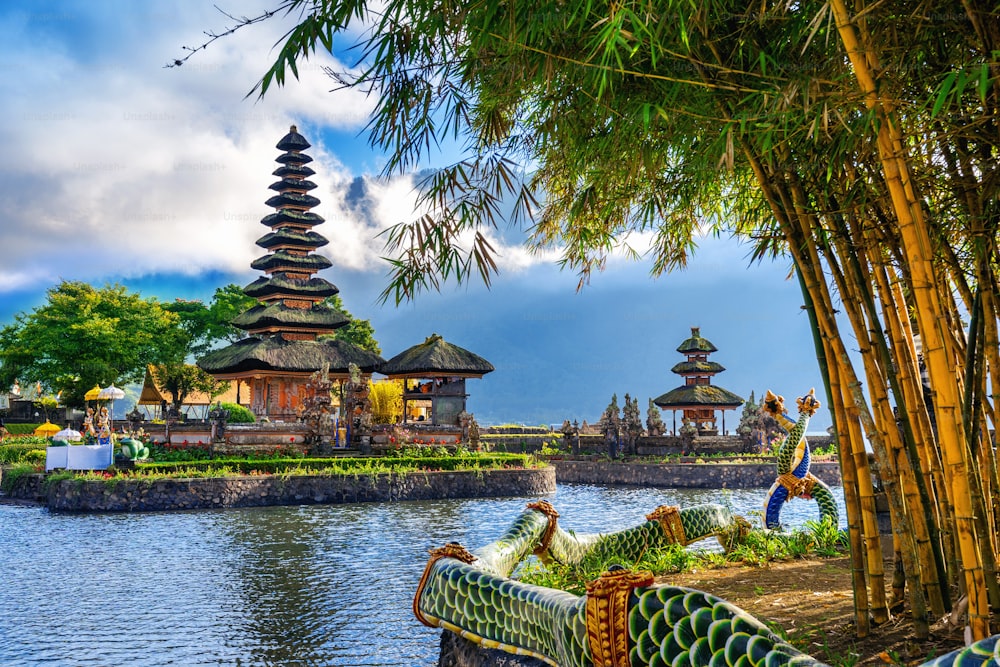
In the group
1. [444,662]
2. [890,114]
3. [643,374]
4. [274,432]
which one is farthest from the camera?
[643,374]

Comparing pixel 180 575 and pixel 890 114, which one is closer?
pixel 890 114

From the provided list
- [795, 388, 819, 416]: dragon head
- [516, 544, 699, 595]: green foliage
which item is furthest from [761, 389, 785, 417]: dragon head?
[516, 544, 699, 595]: green foliage

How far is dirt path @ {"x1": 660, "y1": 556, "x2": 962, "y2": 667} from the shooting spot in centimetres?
343

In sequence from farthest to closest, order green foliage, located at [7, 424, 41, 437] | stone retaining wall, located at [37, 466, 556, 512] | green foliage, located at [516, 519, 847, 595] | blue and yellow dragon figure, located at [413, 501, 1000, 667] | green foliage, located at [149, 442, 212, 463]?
green foliage, located at [7, 424, 41, 437]
green foliage, located at [149, 442, 212, 463]
stone retaining wall, located at [37, 466, 556, 512]
green foliage, located at [516, 519, 847, 595]
blue and yellow dragon figure, located at [413, 501, 1000, 667]

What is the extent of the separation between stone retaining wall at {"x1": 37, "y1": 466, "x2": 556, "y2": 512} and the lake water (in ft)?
2.42

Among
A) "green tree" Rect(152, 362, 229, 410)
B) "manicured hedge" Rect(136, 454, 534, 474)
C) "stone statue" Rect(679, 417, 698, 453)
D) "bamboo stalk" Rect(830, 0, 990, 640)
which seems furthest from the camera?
"green tree" Rect(152, 362, 229, 410)

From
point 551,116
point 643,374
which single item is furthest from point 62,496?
point 643,374

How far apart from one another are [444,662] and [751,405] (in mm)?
25025

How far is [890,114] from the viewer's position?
2.92 meters

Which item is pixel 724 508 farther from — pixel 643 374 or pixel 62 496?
pixel 643 374

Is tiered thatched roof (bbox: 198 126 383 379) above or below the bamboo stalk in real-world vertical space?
above

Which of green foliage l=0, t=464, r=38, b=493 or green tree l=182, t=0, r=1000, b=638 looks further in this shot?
green foliage l=0, t=464, r=38, b=493

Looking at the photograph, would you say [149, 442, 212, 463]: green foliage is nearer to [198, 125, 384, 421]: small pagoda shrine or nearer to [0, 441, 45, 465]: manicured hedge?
[0, 441, 45, 465]: manicured hedge

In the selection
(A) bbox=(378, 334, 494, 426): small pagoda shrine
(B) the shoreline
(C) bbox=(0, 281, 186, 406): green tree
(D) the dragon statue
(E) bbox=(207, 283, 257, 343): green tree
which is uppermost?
(E) bbox=(207, 283, 257, 343): green tree
